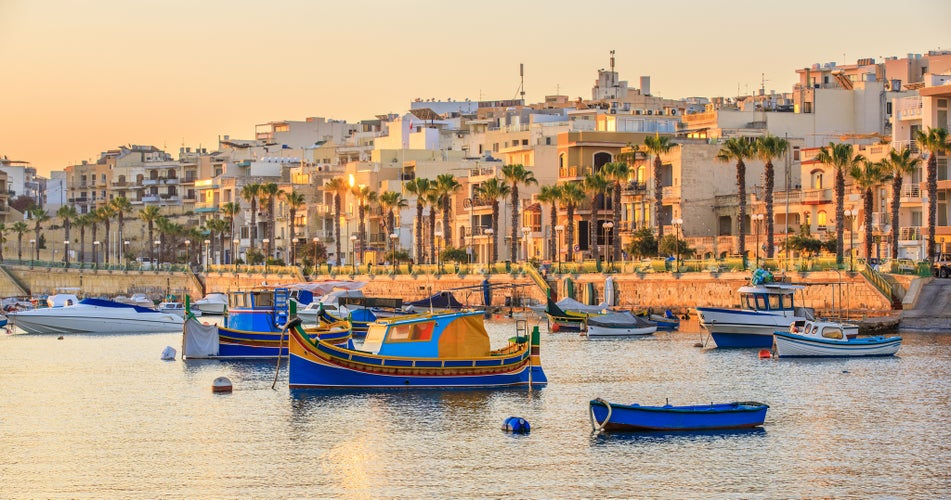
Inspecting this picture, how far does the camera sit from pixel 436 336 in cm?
4762

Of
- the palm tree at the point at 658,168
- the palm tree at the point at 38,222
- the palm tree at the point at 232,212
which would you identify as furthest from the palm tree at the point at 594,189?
the palm tree at the point at 38,222

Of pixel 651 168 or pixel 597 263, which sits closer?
pixel 597 263

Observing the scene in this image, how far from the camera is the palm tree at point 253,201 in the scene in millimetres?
147625

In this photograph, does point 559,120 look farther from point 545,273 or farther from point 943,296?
point 943,296

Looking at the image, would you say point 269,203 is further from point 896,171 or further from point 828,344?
point 828,344

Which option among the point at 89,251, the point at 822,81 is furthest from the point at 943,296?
the point at 89,251

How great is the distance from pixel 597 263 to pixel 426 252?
42.2 metres

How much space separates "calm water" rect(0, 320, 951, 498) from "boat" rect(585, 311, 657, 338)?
18478 mm

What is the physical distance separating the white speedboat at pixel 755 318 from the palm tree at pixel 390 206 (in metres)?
66.2

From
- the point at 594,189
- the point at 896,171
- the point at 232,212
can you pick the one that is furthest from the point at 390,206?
the point at 896,171

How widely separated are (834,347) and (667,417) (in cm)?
2376

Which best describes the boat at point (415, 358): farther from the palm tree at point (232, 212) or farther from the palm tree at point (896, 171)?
the palm tree at point (232, 212)

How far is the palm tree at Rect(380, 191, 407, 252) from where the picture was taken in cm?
13175

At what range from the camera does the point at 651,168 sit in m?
111
